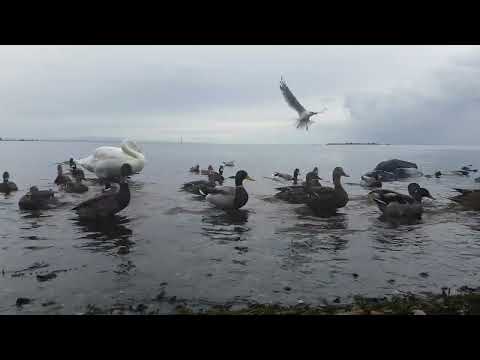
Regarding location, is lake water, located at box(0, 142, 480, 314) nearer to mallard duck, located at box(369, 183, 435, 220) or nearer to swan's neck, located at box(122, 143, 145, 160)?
mallard duck, located at box(369, 183, 435, 220)

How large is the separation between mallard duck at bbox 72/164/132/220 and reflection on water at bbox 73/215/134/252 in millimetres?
227

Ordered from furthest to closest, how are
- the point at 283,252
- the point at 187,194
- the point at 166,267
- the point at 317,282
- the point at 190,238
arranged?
the point at 187,194 < the point at 190,238 < the point at 283,252 < the point at 166,267 < the point at 317,282

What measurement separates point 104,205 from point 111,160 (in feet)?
26.9

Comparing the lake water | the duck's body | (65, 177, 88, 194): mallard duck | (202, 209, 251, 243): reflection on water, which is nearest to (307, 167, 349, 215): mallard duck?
the lake water

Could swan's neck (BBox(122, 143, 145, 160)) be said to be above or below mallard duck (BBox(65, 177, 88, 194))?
above

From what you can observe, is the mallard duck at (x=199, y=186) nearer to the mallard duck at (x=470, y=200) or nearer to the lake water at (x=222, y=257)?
the lake water at (x=222, y=257)

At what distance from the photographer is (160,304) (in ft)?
20.4

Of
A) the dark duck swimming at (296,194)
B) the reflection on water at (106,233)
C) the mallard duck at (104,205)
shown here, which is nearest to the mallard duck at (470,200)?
the dark duck swimming at (296,194)

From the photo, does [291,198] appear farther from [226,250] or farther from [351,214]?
[226,250]

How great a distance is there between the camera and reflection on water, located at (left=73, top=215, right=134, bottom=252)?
29.9ft

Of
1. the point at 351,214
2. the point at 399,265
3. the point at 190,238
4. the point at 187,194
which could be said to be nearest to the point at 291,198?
the point at 351,214

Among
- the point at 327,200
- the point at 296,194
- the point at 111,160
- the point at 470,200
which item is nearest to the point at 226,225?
the point at 327,200

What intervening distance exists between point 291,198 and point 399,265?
7675mm

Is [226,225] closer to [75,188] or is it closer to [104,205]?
[104,205]
